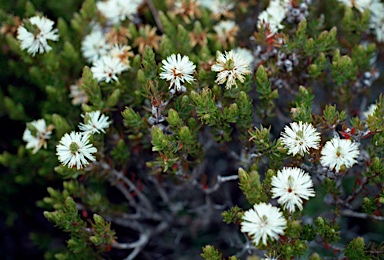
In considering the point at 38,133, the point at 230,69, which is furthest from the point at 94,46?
the point at 230,69

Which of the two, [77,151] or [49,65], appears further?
[49,65]

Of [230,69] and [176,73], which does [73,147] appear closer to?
[176,73]

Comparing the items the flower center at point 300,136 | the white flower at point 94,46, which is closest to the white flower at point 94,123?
the white flower at point 94,46

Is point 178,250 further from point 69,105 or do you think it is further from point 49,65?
point 49,65

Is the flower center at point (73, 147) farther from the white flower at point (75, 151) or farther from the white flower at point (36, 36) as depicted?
the white flower at point (36, 36)

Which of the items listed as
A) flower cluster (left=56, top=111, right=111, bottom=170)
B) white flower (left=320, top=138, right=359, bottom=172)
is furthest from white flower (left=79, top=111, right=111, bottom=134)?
white flower (left=320, top=138, right=359, bottom=172)

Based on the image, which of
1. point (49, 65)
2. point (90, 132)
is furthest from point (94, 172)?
point (49, 65)

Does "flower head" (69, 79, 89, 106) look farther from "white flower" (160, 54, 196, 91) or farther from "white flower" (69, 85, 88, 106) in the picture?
"white flower" (160, 54, 196, 91)
